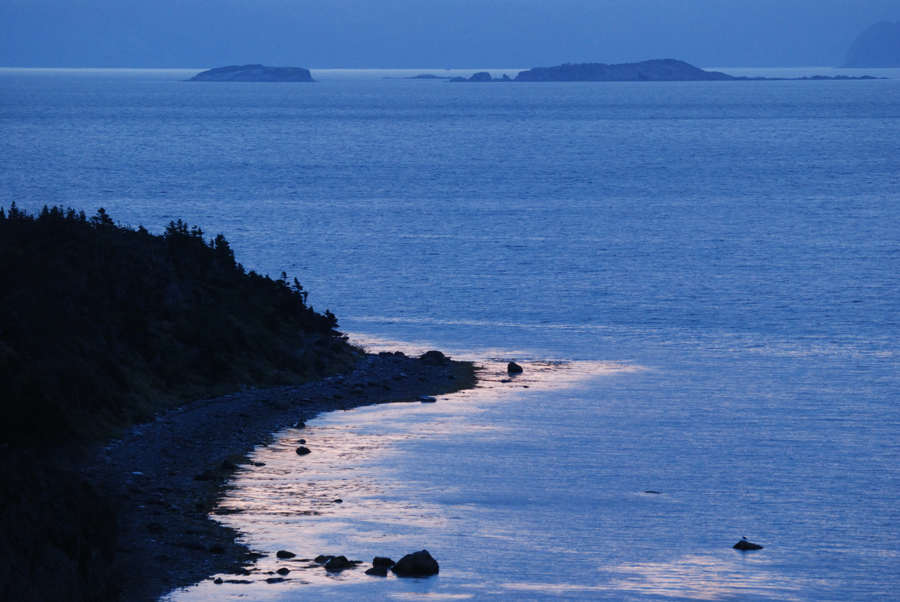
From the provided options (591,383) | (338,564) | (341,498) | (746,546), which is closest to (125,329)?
(341,498)

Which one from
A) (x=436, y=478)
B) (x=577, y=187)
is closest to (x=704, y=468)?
(x=436, y=478)

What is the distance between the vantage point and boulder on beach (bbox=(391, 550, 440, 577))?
17.5 meters

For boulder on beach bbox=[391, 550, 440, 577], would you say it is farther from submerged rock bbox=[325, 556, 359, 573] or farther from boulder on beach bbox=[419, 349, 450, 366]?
boulder on beach bbox=[419, 349, 450, 366]

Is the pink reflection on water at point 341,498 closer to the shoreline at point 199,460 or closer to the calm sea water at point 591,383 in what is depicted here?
the calm sea water at point 591,383

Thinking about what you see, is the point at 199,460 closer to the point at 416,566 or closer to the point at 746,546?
the point at 416,566

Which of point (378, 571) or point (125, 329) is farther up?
point (125, 329)

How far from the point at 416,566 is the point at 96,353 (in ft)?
42.2

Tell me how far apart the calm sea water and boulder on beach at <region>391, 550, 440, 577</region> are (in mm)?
256

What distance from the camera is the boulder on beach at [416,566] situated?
17469mm

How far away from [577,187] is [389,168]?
26.0 metres

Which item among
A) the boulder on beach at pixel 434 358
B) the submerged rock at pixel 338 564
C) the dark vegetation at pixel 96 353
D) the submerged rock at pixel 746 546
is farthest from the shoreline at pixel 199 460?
the submerged rock at pixel 746 546

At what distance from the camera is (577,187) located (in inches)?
3725

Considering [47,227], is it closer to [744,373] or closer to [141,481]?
[141,481]

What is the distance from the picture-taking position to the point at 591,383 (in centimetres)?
3291
